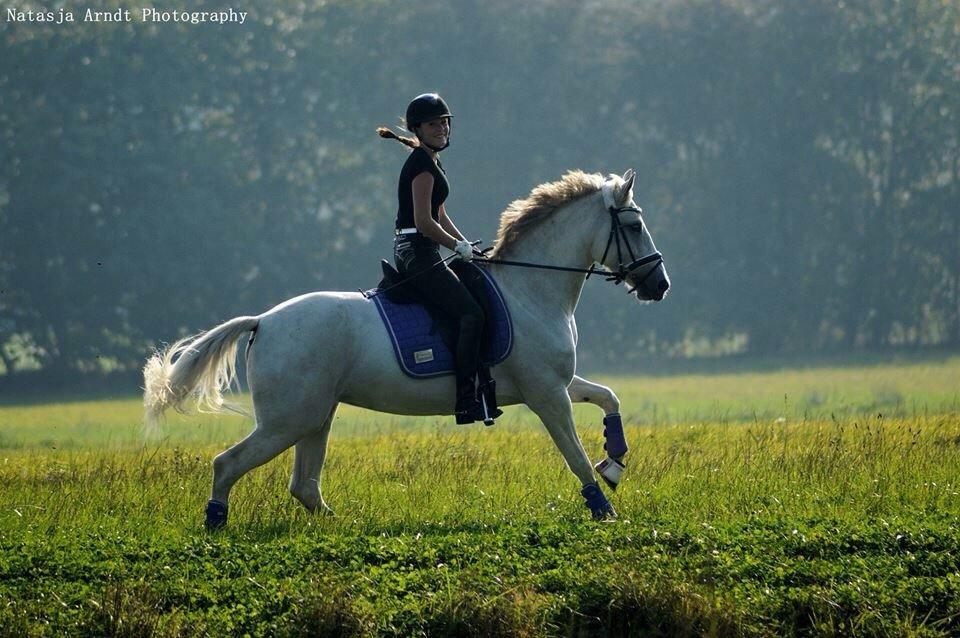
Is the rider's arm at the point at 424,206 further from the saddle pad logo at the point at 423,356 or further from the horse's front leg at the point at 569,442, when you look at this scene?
the horse's front leg at the point at 569,442

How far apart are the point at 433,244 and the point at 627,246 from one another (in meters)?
1.61

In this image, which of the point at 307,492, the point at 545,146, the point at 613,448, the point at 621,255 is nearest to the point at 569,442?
the point at 613,448

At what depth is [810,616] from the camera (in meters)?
8.73

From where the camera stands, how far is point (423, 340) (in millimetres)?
11195

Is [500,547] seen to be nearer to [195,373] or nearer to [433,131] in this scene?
[195,373]

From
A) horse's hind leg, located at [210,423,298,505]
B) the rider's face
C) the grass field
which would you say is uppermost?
the rider's face

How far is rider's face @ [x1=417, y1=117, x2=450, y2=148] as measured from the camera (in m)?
11.2

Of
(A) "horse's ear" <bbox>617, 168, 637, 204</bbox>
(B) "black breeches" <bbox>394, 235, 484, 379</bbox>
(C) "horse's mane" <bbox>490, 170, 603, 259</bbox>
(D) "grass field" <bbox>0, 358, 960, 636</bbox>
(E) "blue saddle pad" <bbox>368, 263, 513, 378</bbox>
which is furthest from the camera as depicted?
(C) "horse's mane" <bbox>490, 170, 603, 259</bbox>

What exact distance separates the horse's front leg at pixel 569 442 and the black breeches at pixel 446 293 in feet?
2.15

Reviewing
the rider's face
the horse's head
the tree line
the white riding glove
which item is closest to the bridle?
the horse's head

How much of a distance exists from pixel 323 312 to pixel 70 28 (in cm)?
A: 3989

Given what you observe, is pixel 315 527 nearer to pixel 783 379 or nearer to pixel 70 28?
pixel 783 379

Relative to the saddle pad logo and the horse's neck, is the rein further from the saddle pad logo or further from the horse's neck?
the saddle pad logo

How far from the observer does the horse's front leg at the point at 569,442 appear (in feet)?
36.4
